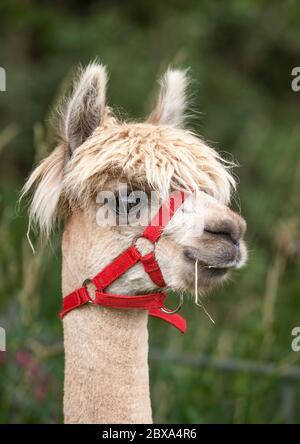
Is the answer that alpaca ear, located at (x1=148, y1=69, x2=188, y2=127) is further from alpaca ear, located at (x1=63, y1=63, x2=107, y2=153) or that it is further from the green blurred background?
alpaca ear, located at (x1=63, y1=63, x2=107, y2=153)

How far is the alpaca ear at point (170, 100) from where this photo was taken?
11.9ft

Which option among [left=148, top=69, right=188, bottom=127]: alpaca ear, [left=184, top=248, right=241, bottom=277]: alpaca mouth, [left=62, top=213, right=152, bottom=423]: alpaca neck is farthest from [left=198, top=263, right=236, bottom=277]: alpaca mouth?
[left=148, top=69, right=188, bottom=127]: alpaca ear

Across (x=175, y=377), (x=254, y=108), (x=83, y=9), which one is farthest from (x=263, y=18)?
(x=175, y=377)

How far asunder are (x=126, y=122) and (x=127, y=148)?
0.41 meters

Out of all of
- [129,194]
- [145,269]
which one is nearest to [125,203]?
[129,194]

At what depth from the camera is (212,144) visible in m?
10.9

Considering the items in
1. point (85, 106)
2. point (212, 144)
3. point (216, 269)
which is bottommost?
point (216, 269)

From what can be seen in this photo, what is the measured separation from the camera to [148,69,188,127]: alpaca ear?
3625mm

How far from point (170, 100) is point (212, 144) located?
24.1ft

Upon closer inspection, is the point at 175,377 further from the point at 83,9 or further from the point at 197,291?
the point at 83,9

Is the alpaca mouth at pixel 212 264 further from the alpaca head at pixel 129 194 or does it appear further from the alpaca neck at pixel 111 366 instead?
the alpaca neck at pixel 111 366

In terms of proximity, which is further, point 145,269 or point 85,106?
point 85,106

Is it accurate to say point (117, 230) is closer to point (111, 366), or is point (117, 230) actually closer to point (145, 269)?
point (145, 269)
